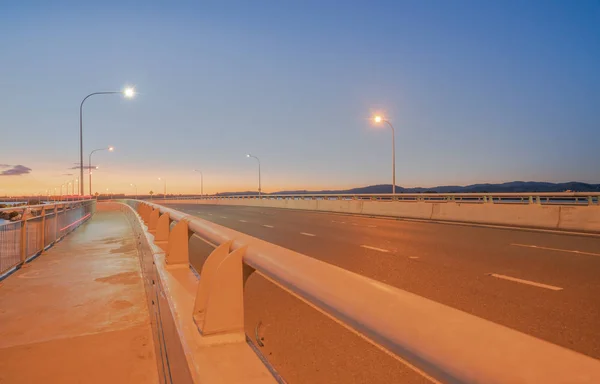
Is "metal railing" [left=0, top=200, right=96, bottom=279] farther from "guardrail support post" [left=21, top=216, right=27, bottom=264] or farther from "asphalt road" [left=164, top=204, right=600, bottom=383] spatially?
"asphalt road" [left=164, top=204, right=600, bottom=383]

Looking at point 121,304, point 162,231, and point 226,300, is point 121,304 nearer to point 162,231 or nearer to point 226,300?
point 162,231

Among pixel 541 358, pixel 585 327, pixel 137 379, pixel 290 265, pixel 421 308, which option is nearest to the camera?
pixel 541 358

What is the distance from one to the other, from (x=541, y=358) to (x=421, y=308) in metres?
0.35

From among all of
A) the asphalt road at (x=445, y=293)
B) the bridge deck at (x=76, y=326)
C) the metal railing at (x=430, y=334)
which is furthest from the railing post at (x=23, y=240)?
the metal railing at (x=430, y=334)

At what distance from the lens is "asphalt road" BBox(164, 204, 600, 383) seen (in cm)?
466

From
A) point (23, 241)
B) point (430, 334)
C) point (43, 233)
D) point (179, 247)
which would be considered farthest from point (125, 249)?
point (430, 334)

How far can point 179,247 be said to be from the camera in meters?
5.22

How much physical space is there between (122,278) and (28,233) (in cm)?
376

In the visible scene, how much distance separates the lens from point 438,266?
10.0 metres

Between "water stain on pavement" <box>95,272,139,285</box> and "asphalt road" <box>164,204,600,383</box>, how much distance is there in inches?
76.5

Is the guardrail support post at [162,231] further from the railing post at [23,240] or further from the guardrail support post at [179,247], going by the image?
the railing post at [23,240]

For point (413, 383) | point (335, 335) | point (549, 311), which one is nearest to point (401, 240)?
point (549, 311)

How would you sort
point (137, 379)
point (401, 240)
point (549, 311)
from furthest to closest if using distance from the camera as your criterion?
point (401, 240) < point (549, 311) < point (137, 379)

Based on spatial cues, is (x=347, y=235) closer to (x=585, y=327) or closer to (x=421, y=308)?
(x=585, y=327)
